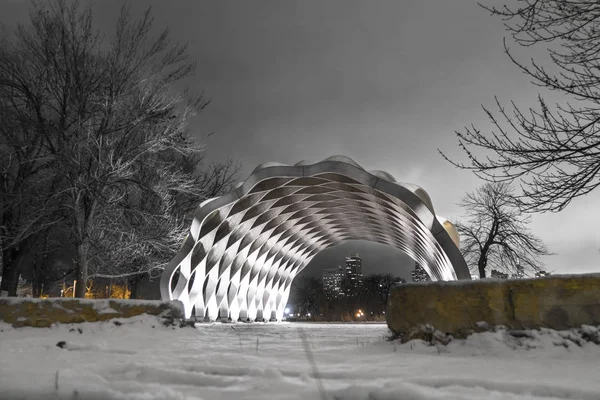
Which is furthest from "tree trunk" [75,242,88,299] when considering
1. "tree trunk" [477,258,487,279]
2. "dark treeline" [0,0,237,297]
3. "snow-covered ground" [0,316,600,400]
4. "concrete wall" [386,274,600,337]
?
"tree trunk" [477,258,487,279]

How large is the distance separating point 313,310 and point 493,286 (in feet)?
276

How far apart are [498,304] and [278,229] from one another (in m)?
26.7

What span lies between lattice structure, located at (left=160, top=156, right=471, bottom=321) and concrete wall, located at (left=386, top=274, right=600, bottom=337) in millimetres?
10731

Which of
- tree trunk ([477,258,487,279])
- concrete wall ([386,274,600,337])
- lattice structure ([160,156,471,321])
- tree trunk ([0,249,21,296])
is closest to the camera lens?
concrete wall ([386,274,600,337])

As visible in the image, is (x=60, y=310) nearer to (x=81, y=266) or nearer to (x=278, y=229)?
(x=81, y=266)

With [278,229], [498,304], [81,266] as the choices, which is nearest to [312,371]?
[498,304]

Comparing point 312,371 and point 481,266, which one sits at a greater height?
point 481,266

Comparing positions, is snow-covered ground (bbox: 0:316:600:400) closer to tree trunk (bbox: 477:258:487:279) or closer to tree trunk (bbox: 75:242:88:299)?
tree trunk (bbox: 75:242:88:299)

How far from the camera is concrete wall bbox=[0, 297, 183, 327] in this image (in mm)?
6434

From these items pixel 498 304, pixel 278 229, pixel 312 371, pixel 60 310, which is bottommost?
pixel 312 371

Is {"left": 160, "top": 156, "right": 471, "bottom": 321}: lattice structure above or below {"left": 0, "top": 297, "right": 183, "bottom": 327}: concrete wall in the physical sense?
above

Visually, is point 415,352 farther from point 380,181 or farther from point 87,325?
point 380,181

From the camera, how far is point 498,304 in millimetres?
4562

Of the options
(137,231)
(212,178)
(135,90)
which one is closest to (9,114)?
(135,90)
